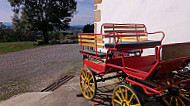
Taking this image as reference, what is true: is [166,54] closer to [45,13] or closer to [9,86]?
[9,86]

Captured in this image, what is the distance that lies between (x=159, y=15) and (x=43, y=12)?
17.4 m

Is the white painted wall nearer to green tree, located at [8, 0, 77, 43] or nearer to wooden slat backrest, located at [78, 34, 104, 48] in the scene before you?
wooden slat backrest, located at [78, 34, 104, 48]

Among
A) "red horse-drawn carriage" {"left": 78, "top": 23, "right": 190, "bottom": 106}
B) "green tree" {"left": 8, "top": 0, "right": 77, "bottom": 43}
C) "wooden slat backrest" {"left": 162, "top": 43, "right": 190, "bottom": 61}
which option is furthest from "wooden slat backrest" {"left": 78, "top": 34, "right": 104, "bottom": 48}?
"green tree" {"left": 8, "top": 0, "right": 77, "bottom": 43}

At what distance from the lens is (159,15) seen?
374 centimetres

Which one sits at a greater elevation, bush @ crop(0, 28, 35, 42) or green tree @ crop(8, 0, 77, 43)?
green tree @ crop(8, 0, 77, 43)

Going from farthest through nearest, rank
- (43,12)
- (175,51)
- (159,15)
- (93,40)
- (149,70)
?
1. (43,12)
2. (159,15)
3. (93,40)
4. (149,70)
5. (175,51)

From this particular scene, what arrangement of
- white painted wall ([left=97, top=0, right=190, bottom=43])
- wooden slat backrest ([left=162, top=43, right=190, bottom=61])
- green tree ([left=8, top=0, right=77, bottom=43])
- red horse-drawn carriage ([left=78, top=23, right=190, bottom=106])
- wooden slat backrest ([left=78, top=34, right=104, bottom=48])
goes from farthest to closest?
green tree ([left=8, top=0, right=77, bottom=43])
white painted wall ([left=97, top=0, right=190, bottom=43])
wooden slat backrest ([left=78, top=34, right=104, bottom=48])
red horse-drawn carriage ([left=78, top=23, right=190, bottom=106])
wooden slat backrest ([left=162, top=43, right=190, bottom=61])

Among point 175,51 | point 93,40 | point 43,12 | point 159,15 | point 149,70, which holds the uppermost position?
point 43,12

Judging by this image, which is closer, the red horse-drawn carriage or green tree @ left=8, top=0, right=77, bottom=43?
the red horse-drawn carriage

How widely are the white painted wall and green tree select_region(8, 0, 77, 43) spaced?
15.1 metres

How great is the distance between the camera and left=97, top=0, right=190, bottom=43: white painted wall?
3.30 meters

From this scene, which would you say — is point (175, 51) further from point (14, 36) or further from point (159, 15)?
point (14, 36)

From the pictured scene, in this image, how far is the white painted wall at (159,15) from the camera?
3305mm

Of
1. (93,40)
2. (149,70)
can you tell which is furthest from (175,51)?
(93,40)
